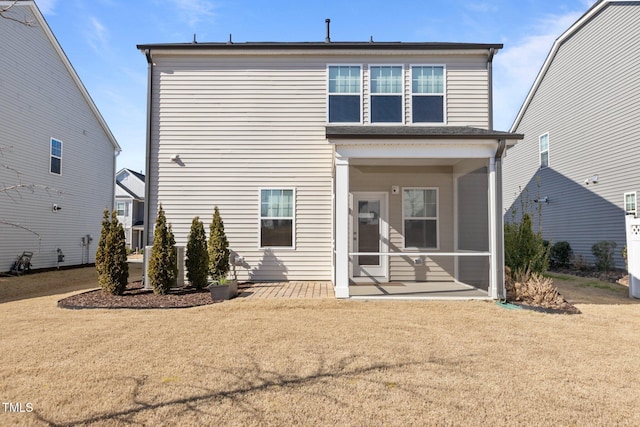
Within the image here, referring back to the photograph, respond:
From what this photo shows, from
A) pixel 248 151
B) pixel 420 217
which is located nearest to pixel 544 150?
pixel 420 217

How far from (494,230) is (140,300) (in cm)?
673

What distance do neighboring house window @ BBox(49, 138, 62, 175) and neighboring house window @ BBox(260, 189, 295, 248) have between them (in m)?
9.11

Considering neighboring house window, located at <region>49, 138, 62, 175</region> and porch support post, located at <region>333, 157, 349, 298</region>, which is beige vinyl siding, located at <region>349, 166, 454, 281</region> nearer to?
porch support post, located at <region>333, 157, 349, 298</region>

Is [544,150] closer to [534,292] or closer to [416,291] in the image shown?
[534,292]

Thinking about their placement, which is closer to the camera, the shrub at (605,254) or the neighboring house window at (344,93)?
the neighboring house window at (344,93)

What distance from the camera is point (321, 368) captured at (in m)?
3.71

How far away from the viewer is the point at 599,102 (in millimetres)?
12648

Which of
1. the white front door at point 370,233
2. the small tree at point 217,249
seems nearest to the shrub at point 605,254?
the white front door at point 370,233

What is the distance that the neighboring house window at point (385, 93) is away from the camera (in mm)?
9352

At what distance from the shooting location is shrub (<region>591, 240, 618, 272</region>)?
37.8ft

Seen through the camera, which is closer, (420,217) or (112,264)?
(112,264)

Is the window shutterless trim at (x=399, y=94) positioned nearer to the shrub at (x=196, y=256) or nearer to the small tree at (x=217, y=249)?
the small tree at (x=217, y=249)

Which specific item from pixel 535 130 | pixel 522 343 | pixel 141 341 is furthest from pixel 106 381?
pixel 535 130

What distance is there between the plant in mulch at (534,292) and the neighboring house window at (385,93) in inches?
184
